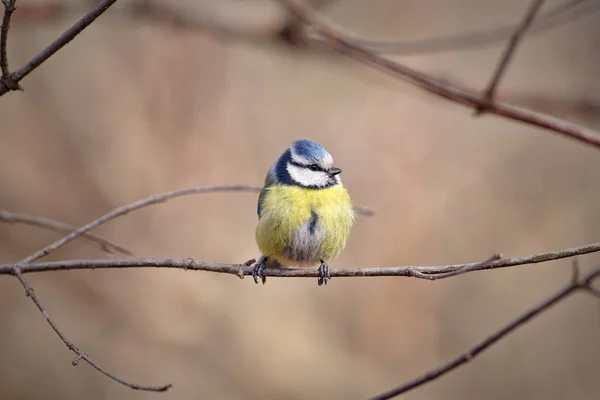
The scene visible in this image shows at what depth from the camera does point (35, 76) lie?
3.38 meters

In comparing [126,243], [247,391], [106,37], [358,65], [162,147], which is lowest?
[247,391]

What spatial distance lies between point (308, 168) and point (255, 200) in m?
1.57

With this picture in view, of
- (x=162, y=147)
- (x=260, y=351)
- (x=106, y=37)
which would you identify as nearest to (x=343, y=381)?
(x=260, y=351)

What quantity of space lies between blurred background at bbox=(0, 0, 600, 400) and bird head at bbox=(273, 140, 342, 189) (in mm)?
1109

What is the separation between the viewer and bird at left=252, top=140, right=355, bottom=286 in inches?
78.0

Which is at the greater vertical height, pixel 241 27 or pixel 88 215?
pixel 241 27

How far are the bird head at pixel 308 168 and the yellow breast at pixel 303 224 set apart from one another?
3 centimetres

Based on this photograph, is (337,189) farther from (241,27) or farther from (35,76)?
(35,76)

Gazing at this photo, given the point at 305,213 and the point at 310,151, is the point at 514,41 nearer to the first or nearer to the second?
the point at 310,151

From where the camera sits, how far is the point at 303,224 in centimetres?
198

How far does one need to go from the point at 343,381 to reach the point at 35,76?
7.83 ft

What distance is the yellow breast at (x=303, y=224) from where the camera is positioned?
1.98m

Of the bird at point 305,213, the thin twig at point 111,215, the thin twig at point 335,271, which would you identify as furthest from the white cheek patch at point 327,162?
the thin twig at point 335,271

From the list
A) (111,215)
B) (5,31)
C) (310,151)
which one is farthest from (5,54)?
(310,151)
